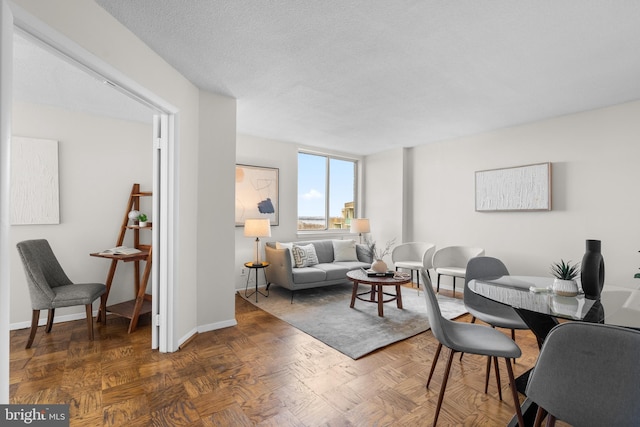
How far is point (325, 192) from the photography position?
5988 mm

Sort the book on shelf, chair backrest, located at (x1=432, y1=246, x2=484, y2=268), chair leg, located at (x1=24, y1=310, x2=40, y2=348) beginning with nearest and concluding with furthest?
chair leg, located at (x1=24, y1=310, x2=40, y2=348)
the book on shelf
chair backrest, located at (x1=432, y1=246, x2=484, y2=268)

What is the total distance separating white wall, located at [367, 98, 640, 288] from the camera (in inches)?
132

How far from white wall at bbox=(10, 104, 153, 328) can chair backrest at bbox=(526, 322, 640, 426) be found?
4198mm

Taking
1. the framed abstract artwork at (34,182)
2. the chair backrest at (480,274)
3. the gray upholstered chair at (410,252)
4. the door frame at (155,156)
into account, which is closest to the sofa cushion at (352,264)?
the gray upholstered chair at (410,252)

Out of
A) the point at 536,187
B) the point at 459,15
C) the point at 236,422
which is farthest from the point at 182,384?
the point at 536,187

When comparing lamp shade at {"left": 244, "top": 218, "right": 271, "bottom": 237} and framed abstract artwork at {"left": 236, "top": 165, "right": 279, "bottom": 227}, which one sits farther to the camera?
framed abstract artwork at {"left": 236, "top": 165, "right": 279, "bottom": 227}

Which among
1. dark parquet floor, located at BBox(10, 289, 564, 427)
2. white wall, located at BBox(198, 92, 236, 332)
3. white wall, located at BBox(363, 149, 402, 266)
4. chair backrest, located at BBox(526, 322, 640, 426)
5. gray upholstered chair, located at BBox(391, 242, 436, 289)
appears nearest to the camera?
chair backrest, located at BBox(526, 322, 640, 426)

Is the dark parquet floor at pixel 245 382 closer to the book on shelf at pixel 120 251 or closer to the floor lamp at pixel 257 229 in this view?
the book on shelf at pixel 120 251

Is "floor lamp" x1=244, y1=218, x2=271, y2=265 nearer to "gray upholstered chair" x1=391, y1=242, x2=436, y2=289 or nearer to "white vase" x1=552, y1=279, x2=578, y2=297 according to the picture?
"gray upholstered chair" x1=391, y1=242, x2=436, y2=289

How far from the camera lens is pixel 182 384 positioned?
7.07 ft

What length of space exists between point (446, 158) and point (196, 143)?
402cm

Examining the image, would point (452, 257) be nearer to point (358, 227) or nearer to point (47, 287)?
point (358, 227)

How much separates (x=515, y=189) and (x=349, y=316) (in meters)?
2.94

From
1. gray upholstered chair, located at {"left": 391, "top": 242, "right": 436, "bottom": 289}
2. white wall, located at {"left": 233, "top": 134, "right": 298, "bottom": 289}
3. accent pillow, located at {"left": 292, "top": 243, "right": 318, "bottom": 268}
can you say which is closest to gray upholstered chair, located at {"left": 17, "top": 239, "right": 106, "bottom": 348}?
white wall, located at {"left": 233, "top": 134, "right": 298, "bottom": 289}
